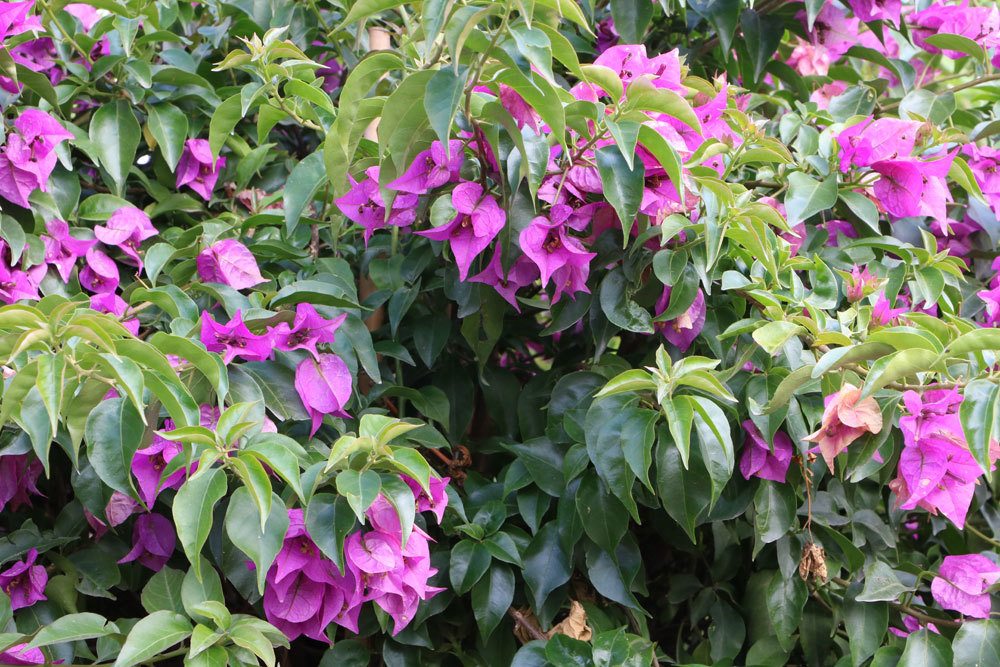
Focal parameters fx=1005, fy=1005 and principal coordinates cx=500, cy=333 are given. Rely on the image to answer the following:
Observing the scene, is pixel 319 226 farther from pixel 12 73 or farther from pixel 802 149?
pixel 802 149

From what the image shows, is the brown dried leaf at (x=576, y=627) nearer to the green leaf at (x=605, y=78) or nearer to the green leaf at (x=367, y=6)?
the green leaf at (x=605, y=78)

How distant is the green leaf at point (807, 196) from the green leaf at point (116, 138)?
0.78 metres

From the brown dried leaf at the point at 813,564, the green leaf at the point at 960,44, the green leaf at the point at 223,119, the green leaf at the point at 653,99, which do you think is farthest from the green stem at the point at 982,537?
the green leaf at the point at 223,119

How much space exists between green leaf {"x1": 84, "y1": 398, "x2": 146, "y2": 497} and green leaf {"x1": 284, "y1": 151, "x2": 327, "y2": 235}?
0.99 ft

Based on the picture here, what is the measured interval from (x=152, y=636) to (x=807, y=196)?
0.78 meters

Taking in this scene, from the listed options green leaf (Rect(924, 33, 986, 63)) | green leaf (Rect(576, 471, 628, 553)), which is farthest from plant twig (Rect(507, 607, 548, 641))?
green leaf (Rect(924, 33, 986, 63))

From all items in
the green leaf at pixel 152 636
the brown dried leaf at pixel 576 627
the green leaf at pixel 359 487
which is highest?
the green leaf at pixel 359 487

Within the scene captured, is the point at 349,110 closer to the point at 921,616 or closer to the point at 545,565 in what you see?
the point at 545,565

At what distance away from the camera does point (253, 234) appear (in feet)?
4.36

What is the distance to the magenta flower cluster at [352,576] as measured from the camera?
35.2 inches

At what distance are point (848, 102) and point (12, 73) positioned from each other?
1.05 metres

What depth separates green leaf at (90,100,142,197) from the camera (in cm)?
122

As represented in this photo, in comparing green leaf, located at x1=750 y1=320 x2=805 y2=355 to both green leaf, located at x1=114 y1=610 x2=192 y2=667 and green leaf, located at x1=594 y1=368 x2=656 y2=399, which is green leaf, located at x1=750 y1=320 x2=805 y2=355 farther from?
green leaf, located at x1=114 y1=610 x2=192 y2=667

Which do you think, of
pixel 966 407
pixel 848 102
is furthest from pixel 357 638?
pixel 848 102
